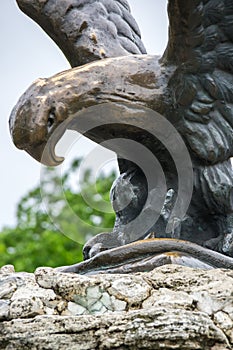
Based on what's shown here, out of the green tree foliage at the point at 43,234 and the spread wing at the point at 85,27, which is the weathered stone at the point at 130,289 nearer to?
the spread wing at the point at 85,27

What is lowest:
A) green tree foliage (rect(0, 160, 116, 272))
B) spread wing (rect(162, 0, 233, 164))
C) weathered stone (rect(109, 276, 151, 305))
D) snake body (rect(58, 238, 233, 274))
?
green tree foliage (rect(0, 160, 116, 272))

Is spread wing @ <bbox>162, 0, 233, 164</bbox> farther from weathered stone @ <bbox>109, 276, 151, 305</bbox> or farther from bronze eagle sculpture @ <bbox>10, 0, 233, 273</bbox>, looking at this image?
weathered stone @ <bbox>109, 276, 151, 305</bbox>

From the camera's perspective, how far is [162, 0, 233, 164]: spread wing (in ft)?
18.2

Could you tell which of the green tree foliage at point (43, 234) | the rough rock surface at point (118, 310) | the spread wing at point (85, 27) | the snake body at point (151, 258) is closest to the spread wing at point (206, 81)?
the spread wing at point (85, 27)

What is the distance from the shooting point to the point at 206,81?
571 centimetres

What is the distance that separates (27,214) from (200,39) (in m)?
16.8

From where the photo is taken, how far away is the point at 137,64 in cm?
573

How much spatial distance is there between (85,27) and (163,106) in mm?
725

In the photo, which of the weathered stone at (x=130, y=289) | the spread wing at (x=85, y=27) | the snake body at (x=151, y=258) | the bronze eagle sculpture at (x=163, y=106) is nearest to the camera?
the weathered stone at (x=130, y=289)

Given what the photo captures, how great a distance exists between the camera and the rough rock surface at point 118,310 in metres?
4.21

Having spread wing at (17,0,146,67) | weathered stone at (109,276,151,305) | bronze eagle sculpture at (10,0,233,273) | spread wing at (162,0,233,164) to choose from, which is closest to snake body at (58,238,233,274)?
bronze eagle sculpture at (10,0,233,273)

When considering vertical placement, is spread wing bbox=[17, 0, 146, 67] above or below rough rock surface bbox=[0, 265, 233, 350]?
above

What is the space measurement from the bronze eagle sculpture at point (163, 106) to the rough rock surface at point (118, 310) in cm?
61

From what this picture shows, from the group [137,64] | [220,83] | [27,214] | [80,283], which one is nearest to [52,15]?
[137,64]
